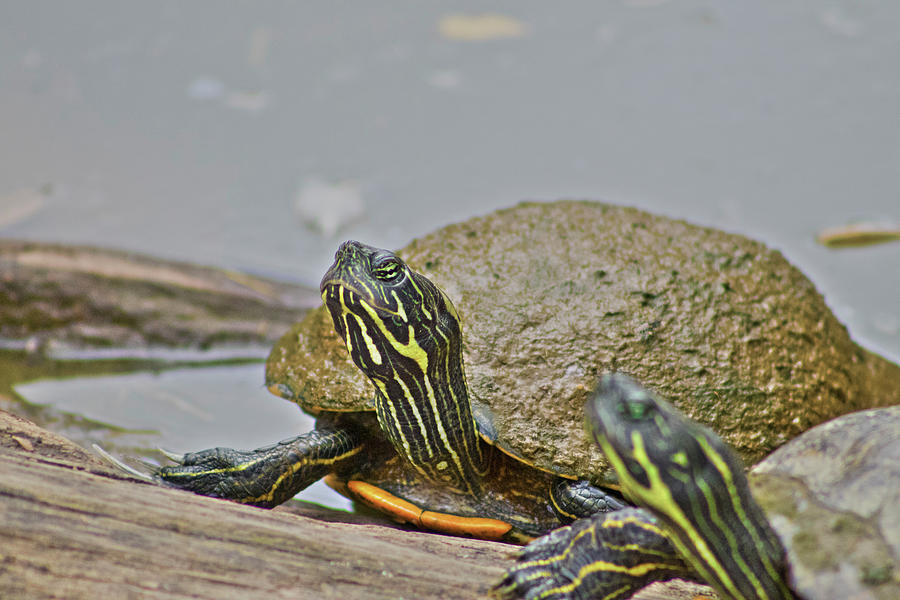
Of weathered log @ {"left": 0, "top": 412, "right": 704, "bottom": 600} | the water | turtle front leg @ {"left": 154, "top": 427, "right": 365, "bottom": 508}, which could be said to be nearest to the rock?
weathered log @ {"left": 0, "top": 412, "right": 704, "bottom": 600}

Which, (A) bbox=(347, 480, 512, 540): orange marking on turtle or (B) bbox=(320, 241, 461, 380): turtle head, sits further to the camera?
(A) bbox=(347, 480, 512, 540): orange marking on turtle

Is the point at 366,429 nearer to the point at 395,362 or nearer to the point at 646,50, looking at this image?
the point at 395,362

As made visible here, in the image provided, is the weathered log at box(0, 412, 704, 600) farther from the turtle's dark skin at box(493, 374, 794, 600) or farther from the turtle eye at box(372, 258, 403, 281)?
the turtle eye at box(372, 258, 403, 281)

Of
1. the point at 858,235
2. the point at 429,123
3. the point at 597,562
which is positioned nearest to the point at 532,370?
the point at 597,562

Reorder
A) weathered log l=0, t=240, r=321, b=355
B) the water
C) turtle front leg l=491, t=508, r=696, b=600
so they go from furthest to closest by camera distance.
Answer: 1. the water
2. weathered log l=0, t=240, r=321, b=355
3. turtle front leg l=491, t=508, r=696, b=600

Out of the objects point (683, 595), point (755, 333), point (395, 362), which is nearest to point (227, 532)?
point (395, 362)

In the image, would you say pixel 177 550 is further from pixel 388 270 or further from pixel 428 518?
pixel 428 518
